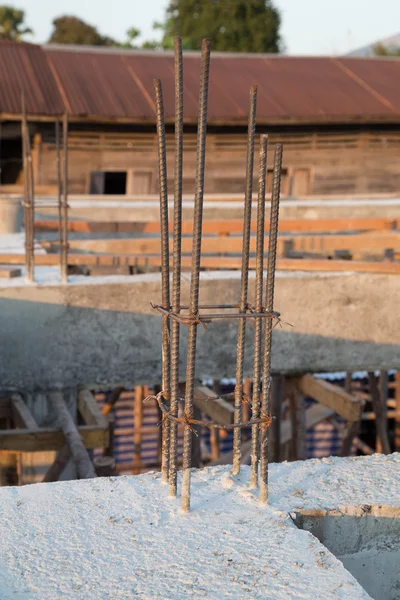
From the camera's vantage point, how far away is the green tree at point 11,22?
4850 cm

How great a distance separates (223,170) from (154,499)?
15238mm

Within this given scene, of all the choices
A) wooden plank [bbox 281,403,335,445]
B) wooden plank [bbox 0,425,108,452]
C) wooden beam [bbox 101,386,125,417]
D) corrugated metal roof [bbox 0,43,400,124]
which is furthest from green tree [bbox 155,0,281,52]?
wooden plank [bbox 0,425,108,452]

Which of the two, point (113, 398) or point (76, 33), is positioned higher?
point (76, 33)

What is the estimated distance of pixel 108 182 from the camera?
20.1 m

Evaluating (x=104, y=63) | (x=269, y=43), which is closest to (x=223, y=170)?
(x=104, y=63)

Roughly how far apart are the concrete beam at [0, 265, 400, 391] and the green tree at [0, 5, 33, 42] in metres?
45.1

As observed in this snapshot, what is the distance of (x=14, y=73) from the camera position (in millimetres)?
17781

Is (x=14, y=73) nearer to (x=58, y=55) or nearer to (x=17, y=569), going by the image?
(x=58, y=55)

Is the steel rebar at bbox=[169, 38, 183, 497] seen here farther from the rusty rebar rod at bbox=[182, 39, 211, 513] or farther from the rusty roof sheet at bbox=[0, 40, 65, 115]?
the rusty roof sheet at bbox=[0, 40, 65, 115]

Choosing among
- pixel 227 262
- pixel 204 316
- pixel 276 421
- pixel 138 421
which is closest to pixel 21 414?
pixel 227 262

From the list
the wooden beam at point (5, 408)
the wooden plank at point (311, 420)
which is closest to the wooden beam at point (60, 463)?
the wooden beam at point (5, 408)

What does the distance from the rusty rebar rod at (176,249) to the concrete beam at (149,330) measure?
328cm

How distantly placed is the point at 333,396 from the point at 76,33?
52.8 m

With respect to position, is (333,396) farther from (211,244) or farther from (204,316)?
(204,316)
